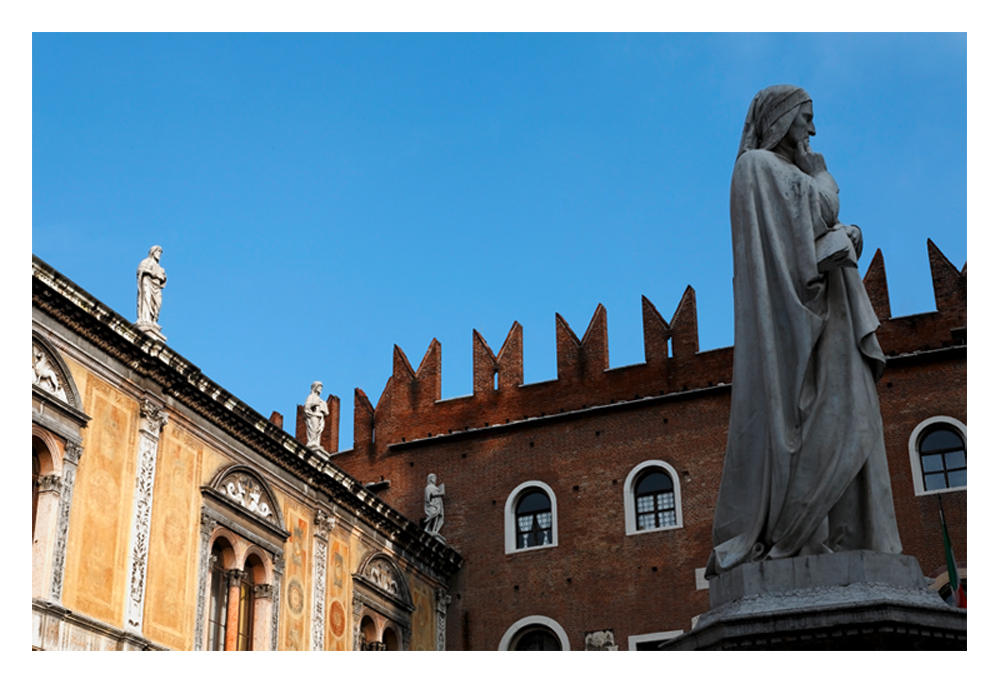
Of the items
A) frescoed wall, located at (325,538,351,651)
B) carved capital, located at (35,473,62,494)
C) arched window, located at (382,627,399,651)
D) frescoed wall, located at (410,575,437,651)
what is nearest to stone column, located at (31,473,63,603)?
carved capital, located at (35,473,62,494)

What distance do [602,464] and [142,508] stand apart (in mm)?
10147

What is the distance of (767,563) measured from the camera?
3.89 metres

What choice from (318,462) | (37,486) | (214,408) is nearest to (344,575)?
(318,462)

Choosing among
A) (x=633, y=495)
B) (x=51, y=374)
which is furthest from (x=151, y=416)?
(x=633, y=495)

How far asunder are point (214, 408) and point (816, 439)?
1289 centimetres

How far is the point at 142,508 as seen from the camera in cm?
1448

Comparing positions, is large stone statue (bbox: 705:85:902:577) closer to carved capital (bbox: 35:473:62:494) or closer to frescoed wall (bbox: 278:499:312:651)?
carved capital (bbox: 35:473:62:494)

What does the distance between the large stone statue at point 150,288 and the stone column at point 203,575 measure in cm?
251

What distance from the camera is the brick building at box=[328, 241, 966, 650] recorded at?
68.9 ft

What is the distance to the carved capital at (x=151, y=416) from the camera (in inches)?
583

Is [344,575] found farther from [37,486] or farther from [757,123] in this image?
[757,123]

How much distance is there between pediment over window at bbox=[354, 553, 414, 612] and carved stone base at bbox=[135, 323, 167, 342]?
5.74 metres

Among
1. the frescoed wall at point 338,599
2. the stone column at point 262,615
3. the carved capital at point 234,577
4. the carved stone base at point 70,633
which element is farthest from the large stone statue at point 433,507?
the carved stone base at point 70,633

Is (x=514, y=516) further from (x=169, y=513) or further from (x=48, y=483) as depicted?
(x=48, y=483)
